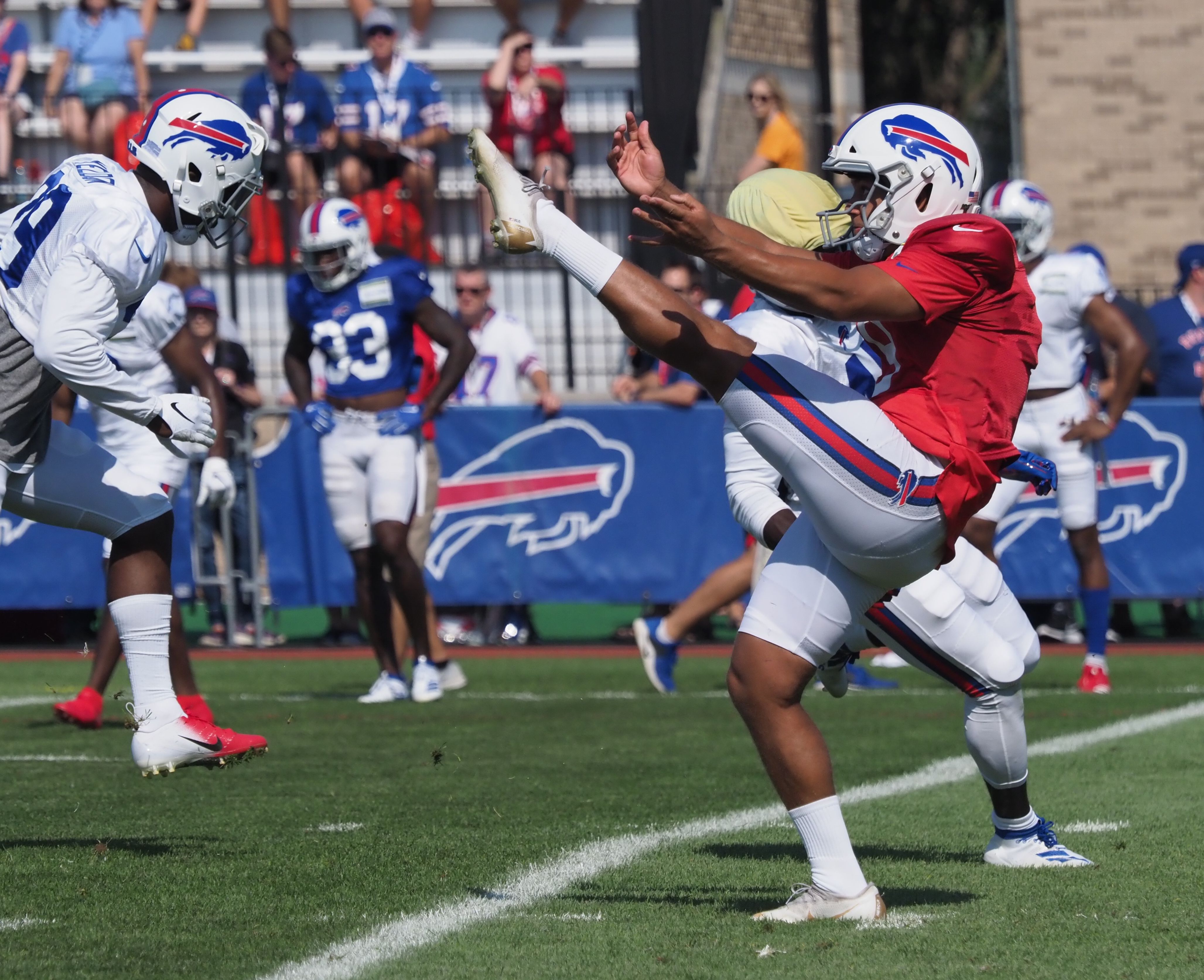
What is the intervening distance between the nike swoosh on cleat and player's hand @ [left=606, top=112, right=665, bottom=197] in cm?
204

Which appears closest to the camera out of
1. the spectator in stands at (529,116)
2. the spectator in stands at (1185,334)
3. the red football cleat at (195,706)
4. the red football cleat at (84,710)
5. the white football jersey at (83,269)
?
the white football jersey at (83,269)

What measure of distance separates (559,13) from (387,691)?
10362 mm

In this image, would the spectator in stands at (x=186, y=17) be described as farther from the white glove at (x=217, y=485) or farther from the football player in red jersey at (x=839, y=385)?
the football player in red jersey at (x=839, y=385)

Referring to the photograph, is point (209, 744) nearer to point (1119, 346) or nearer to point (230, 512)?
point (1119, 346)

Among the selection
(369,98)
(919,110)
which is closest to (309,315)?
(919,110)

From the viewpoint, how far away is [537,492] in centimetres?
1130

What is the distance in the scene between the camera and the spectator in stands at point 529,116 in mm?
14711

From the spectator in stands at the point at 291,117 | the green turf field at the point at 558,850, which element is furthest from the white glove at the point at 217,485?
the spectator in stands at the point at 291,117

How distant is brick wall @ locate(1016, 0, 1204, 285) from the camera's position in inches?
762

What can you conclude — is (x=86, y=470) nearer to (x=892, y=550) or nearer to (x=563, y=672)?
(x=892, y=550)

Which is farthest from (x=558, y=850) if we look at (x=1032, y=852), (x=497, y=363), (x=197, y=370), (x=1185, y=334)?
(x=1185, y=334)

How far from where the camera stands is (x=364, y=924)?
3.96m

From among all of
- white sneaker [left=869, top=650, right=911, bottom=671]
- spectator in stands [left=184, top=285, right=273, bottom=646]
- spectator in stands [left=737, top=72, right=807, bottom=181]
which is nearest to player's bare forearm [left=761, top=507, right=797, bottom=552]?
white sneaker [left=869, top=650, right=911, bottom=671]

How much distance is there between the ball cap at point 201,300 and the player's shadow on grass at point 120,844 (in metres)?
6.81
